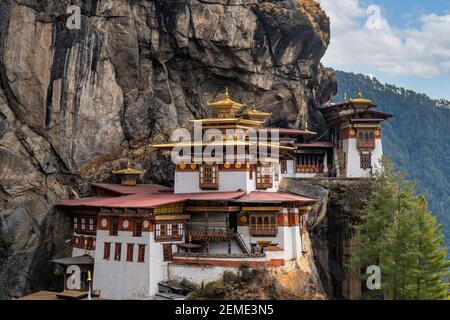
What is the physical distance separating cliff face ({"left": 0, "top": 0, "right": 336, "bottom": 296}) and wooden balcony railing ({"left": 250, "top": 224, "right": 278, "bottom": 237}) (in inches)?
514

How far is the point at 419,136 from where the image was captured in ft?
495

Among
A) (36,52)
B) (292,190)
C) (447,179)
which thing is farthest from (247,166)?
(447,179)

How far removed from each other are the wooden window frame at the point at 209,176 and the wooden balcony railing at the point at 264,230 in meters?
4.52

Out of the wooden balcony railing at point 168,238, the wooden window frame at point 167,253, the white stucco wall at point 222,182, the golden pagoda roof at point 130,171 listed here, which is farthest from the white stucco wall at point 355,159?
the wooden window frame at point 167,253

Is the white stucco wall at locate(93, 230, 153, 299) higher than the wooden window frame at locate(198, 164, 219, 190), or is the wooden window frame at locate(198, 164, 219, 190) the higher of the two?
the wooden window frame at locate(198, 164, 219, 190)

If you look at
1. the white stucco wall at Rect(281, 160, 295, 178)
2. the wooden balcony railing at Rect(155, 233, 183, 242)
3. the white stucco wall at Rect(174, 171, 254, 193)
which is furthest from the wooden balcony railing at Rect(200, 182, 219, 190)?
the white stucco wall at Rect(281, 160, 295, 178)

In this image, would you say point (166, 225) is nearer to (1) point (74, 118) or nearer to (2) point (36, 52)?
(1) point (74, 118)

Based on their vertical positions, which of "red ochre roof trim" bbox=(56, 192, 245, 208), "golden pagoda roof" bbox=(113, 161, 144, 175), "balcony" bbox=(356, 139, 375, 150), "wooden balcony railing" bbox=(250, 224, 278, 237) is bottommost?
"wooden balcony railing" bbox=(250, 224, 278, 237)

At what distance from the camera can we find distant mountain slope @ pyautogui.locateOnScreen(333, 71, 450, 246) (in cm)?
14450

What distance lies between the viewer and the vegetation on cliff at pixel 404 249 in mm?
36531

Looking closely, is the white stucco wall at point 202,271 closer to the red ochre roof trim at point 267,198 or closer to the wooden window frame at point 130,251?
the wooden window frame at point 130,251

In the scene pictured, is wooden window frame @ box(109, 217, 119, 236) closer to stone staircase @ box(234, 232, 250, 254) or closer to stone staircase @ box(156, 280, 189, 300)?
stone staircase @ box(156, 280, 189, 300)

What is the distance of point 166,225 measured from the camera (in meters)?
38.0

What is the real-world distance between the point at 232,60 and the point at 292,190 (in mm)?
14072
